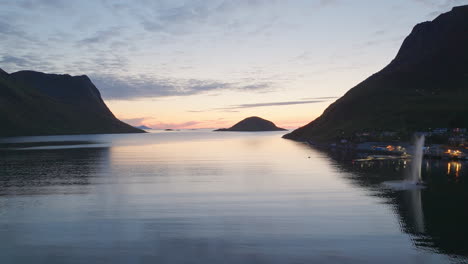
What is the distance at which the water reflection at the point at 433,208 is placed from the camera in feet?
132

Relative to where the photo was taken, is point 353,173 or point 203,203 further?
point 353,173

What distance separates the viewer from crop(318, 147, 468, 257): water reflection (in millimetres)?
40344

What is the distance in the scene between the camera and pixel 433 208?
5575cm

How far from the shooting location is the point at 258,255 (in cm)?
3738

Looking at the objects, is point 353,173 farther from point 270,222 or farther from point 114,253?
point 114,253

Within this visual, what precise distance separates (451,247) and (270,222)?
21966mm

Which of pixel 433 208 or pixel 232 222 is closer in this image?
pixel 232 222

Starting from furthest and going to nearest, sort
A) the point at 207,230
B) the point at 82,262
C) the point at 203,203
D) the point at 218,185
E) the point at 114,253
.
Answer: the point at 218,185 → the point at 203,203 → the point at 207,230 → the point at 114,253 → the point at 82,262

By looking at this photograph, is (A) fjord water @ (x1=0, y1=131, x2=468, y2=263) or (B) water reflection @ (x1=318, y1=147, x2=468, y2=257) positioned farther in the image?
(B) water reflection @ (x1=318, y1=147, x2=468, y2=257)

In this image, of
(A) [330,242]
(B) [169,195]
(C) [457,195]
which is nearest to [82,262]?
(A) [330,242]

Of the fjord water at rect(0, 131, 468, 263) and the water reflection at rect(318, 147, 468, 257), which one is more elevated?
the water reflection at rect(318, 147, 468, 257)

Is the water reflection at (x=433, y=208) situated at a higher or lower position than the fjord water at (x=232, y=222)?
higher

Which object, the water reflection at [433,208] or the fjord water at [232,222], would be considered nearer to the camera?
the fjord water at [232,222]

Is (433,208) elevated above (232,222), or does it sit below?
above
